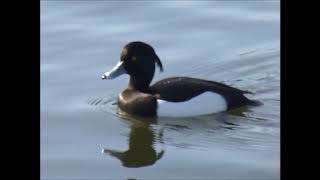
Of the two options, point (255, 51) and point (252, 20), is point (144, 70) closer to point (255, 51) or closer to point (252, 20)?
point (255, 51)

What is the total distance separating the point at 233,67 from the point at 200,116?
1203 millimetres

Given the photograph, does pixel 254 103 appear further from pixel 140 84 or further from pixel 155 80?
pixel 155 80

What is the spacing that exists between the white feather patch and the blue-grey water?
0.23 feet

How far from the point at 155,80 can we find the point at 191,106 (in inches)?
40.6

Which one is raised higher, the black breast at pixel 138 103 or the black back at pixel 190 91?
the black back at pixel 190 91

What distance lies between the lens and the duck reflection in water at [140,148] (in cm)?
663

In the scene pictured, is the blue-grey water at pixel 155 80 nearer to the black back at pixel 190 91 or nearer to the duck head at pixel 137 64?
the black back at pixel 190 91

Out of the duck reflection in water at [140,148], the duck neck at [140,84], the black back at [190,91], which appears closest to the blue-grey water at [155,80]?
the duck reflection in water at [140,148]

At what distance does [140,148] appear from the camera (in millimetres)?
7008
